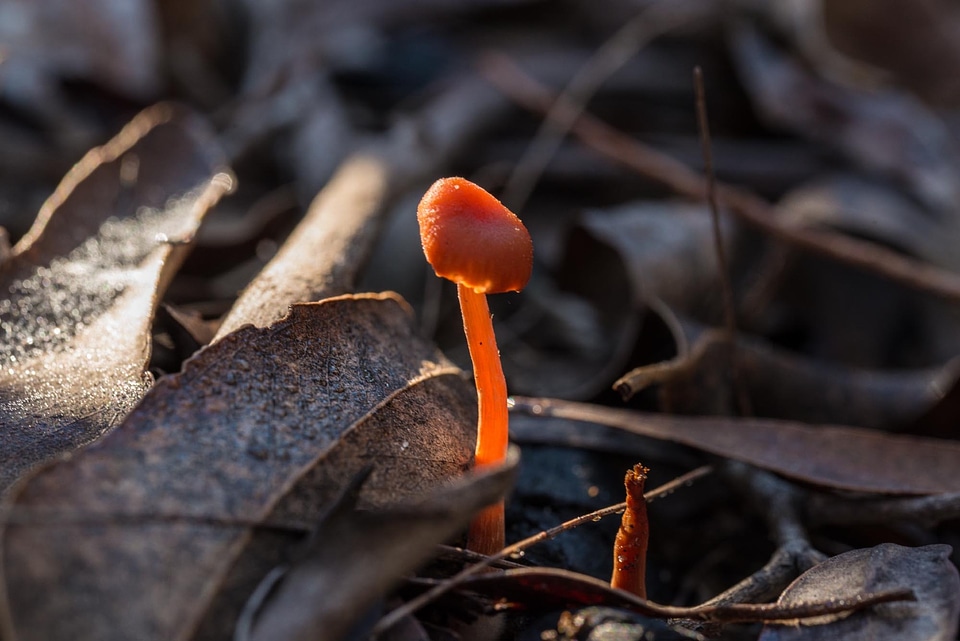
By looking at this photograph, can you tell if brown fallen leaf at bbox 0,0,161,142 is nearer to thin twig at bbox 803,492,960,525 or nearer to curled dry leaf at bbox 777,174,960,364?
curled dry leaf at bbox 777,174,960,364

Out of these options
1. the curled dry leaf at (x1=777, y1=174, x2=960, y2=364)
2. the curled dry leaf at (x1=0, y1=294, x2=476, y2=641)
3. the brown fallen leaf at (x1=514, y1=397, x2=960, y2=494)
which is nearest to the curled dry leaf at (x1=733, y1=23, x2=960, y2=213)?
the curled dry leaf at (x1=777, y1=174, x2=960, y2=364)

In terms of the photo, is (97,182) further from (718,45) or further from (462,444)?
(718,45)

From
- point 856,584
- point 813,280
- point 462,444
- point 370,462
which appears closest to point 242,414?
point 370,462

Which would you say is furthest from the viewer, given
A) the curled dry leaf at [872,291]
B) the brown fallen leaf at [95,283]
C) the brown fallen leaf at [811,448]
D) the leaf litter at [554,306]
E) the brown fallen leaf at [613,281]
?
the curled dry leaf at [872,291]

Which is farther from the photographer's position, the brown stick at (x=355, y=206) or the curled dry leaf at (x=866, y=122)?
the curled dry leaf at (x=866, y=122)

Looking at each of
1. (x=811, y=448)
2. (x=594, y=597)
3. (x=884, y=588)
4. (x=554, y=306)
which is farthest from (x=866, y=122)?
(x=594, y=597)

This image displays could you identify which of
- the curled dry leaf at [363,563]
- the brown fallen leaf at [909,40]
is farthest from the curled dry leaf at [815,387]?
the brown fallen leaf at [909,40]

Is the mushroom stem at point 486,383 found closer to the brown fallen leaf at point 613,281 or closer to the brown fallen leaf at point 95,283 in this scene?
the brown fallen leaf at point 95,283
